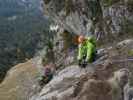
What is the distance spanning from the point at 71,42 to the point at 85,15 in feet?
46.7

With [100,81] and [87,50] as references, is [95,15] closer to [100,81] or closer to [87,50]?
[87,50]

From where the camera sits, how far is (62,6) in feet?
151

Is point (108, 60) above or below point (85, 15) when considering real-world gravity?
below

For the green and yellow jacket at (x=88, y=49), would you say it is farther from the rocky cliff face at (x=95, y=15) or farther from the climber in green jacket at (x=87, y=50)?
the rocky cliff face at (x=95, y=15)

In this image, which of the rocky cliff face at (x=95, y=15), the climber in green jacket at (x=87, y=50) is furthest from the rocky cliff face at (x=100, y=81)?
the rocky cliff face at (x=95, y=15)

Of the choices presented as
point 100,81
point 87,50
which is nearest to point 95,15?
point 87,50

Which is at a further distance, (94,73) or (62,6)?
(62,6)

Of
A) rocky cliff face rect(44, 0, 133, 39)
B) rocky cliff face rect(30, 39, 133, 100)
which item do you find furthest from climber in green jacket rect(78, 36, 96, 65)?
rocky cliff face rect(44, 0, 133, 39)

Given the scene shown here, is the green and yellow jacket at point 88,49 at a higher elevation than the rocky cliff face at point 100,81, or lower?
higher

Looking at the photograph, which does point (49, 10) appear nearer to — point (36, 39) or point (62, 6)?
point (62, 6)

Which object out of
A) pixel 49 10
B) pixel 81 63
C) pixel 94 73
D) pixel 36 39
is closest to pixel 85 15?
pixel 49 10

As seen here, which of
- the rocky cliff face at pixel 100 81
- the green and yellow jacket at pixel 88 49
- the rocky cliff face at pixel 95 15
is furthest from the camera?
the rocky cliff face at pixel 95 15

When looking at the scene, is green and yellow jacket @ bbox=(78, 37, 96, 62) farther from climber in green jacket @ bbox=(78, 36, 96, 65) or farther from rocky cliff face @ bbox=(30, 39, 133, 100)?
rocky cliff face @ bbox=(30, 39, 133, 100)

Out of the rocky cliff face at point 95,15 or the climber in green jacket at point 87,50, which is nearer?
the climber in green jacket at point 87,50
